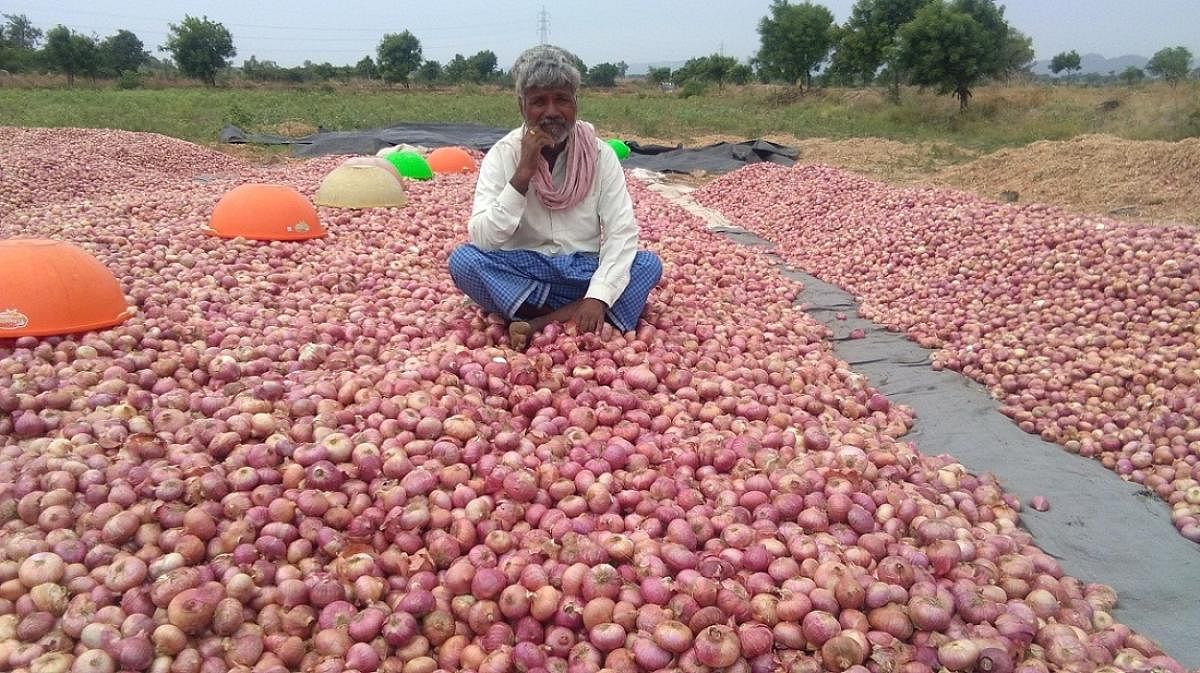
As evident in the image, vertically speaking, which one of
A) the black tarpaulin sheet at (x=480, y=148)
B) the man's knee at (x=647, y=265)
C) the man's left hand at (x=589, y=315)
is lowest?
the man's left hand at (x=589, y=315)

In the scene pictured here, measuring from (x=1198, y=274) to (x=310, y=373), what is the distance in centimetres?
522

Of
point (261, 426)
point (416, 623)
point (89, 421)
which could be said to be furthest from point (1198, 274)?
point (89, 421)

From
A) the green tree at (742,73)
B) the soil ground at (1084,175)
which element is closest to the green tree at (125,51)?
the green tree at (742,73)

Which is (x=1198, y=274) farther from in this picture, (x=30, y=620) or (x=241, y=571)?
(x=30, y=620)

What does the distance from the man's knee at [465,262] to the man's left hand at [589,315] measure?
57 cm

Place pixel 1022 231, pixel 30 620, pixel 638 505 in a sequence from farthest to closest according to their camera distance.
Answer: pixel 1022 231
pixel 638 505
pixel 30 620

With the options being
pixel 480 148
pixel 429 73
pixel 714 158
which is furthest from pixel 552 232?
pixel 429 73

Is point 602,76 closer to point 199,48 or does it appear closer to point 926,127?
point 199,48

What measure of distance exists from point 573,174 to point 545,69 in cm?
54

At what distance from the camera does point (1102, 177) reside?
991cm

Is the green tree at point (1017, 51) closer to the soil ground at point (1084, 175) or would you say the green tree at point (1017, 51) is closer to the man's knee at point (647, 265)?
the soil ground at point (1084, 175)

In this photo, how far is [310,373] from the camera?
10.1 feet

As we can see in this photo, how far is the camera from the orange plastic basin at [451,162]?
10.8 metres

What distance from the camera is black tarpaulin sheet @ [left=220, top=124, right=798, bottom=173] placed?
45.7ft
